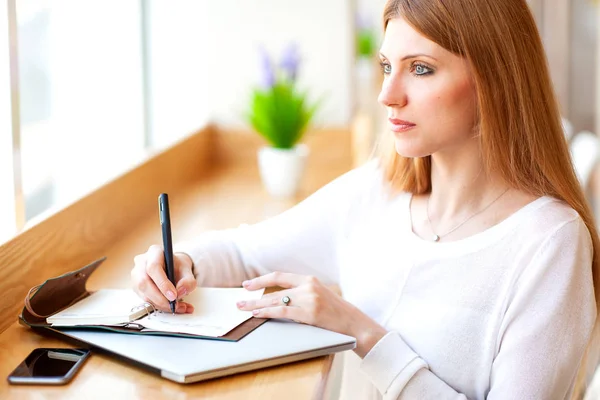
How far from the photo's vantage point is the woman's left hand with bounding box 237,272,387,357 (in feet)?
3.90

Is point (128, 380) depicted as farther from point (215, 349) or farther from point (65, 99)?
point (65, 99)

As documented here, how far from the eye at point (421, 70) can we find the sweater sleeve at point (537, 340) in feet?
1.06

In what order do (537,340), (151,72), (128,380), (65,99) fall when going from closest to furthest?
(128,380), (537,340), (65,99), (151,72)

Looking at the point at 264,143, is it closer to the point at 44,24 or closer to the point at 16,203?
the point at 44,24

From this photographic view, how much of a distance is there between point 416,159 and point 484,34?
11.7 inches

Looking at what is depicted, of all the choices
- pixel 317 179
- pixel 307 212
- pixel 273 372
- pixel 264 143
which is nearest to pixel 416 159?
pixel 307 212

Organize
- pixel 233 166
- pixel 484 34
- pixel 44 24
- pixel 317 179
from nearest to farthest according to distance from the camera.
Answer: pixel 484 34 → pixel 44 24 → pixel 317 179 → pixel 233 166

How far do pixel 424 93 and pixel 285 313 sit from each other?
0.42 m

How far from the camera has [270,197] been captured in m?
2.27

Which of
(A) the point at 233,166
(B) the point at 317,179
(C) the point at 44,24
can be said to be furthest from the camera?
(A) the point at 233,166

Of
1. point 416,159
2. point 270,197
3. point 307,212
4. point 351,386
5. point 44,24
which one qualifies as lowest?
point 351,386

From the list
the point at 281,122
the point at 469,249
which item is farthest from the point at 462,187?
the point at 281,122

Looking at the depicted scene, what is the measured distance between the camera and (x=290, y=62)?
8.02 ft

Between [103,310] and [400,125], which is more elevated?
[400,125]
